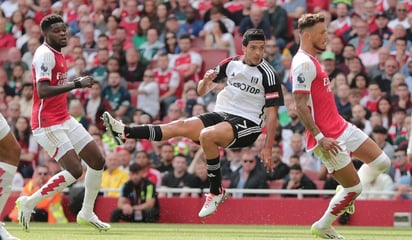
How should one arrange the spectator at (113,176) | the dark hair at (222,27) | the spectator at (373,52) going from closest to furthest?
the spectator at (113,176), the spectator at (373,52), the dark hair at (222,27)

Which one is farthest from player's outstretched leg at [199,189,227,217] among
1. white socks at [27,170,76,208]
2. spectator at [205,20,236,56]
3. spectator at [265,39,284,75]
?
spectator at [205,20,236,56]

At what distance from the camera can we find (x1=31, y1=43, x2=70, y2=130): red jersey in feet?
46.1

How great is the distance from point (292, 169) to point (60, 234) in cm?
500

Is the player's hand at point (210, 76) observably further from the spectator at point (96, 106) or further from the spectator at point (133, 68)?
the spectator at point (133, 68)

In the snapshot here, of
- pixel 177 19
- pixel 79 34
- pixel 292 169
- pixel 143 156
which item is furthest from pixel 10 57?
pixel 292 169

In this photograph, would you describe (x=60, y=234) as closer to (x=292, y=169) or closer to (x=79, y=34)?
(x=292, y=169)

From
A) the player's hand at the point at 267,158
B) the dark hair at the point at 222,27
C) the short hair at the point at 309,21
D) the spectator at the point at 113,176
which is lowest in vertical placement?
the spectator at the point at 113,176

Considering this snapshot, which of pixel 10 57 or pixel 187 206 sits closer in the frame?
pixel 187 206

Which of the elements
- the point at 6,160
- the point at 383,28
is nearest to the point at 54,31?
the point at 6,160

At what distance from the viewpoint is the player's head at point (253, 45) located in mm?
13830

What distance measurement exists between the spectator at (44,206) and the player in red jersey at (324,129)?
718cm

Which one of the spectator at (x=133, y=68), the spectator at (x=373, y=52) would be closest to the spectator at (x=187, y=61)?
A: the spectator at (x=133, y=68)

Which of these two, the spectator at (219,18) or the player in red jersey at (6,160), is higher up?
A: the spectator at (219,18)

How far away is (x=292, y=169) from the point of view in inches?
703
